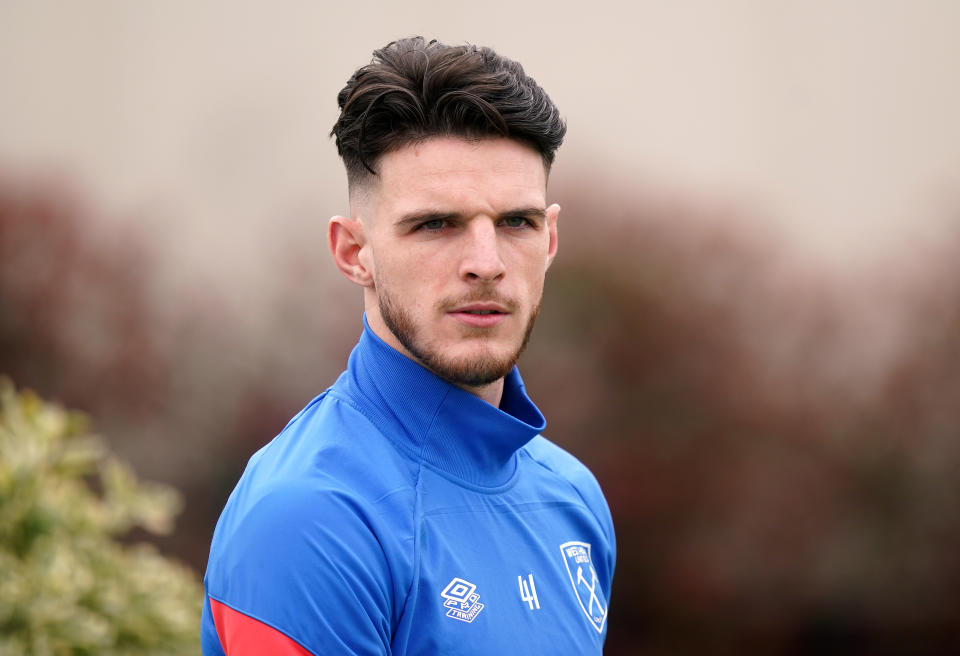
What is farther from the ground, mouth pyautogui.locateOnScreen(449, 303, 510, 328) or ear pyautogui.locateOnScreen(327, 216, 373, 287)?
ear pyautogui.locateOnScreen(327, 216, 373, 287)

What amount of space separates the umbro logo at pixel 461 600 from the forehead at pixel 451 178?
0.65m

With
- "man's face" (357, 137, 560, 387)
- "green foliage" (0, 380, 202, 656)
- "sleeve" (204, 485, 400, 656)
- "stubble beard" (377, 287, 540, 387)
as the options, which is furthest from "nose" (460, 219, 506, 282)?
"green foliage" (0, 380, 202, 656)

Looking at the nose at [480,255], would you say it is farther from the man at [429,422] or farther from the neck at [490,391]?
the neck at [490,391]

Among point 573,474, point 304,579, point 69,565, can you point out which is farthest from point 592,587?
point 69,565

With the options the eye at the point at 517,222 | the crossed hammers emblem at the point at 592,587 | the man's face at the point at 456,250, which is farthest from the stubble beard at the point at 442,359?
the crossed hammers emblem at the point at 592,587

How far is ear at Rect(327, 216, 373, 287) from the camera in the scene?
6.22 feet

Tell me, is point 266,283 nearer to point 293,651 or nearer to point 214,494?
point 214,494

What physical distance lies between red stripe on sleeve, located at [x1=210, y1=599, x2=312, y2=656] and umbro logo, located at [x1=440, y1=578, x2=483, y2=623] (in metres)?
0.26

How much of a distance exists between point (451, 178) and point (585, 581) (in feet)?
2.79

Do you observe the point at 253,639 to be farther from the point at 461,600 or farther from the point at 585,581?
the point at 585,581

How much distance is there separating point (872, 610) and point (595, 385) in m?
1.88

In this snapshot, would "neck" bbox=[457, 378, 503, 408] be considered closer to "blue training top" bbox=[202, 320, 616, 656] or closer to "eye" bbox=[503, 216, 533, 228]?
"blue training top" bbox=[202, 320, 616, 656]

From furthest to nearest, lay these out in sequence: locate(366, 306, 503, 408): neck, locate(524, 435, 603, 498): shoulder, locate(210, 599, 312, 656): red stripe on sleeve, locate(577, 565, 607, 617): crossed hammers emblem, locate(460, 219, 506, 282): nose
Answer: locate(524, 435, 603, 498): shoulder → locate(577, 565, 607, 617): crossed hammers emblem → locate(366, 306, 503, 408): neck → locate(460, 219, 506, 282): nose → locate(210, 599, 312, 656): red stripe on sleeve

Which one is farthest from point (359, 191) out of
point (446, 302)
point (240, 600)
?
point (240, 600)
